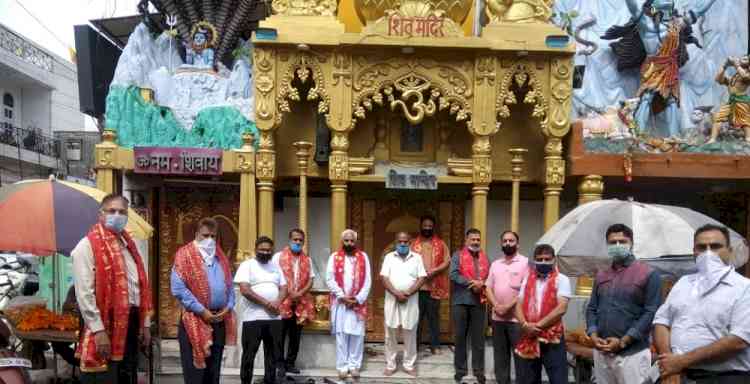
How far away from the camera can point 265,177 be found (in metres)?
10.0

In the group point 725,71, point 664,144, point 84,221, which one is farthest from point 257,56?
point 725,71

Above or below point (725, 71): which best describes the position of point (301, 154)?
below

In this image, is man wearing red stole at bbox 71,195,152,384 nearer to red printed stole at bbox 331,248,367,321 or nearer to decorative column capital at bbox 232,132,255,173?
red printed stole at bbox 331,248,367,321

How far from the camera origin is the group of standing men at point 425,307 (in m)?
3.97

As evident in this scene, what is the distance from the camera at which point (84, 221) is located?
6.58 meters

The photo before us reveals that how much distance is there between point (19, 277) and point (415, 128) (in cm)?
956

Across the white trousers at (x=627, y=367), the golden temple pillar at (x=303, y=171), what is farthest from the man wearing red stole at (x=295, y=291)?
the white trousers at (x=627, y=367)

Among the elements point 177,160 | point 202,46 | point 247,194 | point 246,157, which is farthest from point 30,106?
point 247,194

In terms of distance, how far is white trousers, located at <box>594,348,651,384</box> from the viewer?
16.4 feet

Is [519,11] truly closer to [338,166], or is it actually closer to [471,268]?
[338,166]

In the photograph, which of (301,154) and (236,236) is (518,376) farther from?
(236,236)

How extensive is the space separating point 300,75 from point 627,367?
6402 mm

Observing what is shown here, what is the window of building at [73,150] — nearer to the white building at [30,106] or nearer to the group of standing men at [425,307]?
the white building at [30,106]

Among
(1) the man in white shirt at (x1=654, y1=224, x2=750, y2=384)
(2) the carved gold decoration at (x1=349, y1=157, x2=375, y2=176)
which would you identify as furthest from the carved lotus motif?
(1) the man in white shirt at (x1=654, y1=224, x2=750, y2=384)
